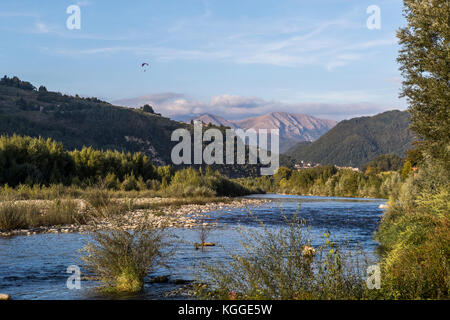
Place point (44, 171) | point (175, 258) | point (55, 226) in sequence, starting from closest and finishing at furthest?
point (175, 258) < point (55, 226) < point (44, 171)

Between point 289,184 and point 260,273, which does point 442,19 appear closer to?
point 260,273

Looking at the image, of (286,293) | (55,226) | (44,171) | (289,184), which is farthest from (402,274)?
(289,184)

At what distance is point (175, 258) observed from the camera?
12523 millimetres

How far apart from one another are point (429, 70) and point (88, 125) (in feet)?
354

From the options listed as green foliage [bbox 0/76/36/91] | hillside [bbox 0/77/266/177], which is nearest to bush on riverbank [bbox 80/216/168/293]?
hillside [bbox 0/77/266/177]

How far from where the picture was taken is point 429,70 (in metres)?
16.6

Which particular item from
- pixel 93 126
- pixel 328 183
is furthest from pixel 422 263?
pixel 93 126

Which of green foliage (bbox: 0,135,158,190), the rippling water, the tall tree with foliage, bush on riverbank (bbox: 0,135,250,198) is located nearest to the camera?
the rippling water

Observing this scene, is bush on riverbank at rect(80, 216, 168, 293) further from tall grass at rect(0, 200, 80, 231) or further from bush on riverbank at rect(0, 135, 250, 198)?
bush on riverbank at rect(0, 135, 250, 198)

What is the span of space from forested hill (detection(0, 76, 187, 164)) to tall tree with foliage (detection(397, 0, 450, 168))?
271ft

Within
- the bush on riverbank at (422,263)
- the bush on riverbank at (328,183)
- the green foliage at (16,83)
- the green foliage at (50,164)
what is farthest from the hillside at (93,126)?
the bush on riverbank at (422,263)

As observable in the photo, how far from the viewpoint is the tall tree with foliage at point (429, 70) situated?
15.7 metres

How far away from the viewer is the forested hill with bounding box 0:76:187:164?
9700 cm

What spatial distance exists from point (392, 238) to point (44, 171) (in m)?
34.5
